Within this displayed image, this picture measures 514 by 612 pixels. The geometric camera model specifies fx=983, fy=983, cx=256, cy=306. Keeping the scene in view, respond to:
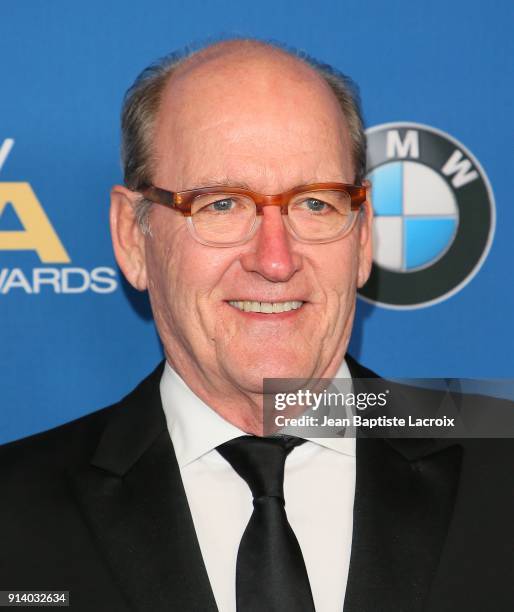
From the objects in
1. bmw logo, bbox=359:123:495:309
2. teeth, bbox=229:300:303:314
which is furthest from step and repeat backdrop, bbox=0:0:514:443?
teeth, bbox=229:300:303:314

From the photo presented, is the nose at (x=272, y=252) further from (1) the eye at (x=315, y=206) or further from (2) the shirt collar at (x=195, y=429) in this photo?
(2) the shirt collar at (x=195, y=429)

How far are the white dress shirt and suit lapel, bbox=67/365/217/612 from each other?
5cm

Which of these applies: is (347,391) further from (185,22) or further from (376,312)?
(185,22)

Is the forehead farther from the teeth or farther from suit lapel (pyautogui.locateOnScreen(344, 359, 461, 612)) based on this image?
suit lapel (pyautogui.locateOnScreen(344, 359, 461, 612))

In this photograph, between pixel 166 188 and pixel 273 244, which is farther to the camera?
pixel 166 188

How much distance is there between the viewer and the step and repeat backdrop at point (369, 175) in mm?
2492

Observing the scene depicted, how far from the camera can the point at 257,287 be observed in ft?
6.32

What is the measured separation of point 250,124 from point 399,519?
838 mm

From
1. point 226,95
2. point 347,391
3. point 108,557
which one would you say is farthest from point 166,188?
point 108,557

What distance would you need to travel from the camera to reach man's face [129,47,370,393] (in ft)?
6.37

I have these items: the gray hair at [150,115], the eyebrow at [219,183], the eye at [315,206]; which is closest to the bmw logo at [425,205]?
the gray hair at [150,115]

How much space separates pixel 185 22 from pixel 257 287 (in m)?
0.91

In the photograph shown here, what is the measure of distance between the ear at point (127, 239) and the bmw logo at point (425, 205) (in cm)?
67

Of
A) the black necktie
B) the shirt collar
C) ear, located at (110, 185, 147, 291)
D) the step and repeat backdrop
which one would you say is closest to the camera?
the black necktie
